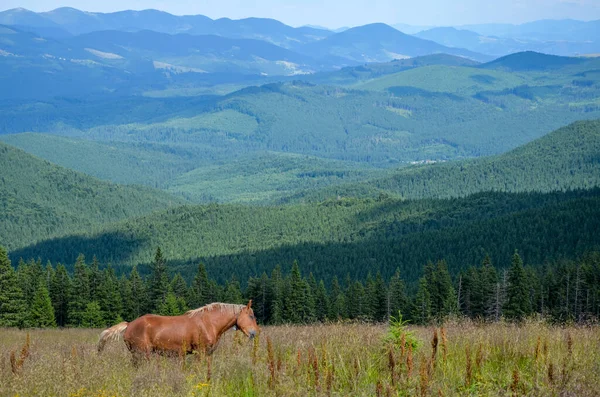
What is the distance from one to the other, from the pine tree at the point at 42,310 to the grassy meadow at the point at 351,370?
4470 cm

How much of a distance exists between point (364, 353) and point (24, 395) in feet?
21.3

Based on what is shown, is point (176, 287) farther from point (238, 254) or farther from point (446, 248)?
point (238, 254)

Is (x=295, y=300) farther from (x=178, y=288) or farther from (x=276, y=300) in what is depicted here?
(x=178, y=288)

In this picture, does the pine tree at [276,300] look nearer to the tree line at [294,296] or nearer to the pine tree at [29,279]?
the tree line at [294,296]

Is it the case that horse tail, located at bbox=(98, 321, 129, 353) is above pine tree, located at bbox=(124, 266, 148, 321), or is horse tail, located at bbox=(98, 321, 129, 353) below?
above

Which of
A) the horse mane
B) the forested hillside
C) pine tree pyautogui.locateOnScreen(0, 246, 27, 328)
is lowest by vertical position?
the forested hillside

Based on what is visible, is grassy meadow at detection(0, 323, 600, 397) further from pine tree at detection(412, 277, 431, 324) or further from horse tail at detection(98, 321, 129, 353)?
pine tree at detection(412, 277, 431, 324)

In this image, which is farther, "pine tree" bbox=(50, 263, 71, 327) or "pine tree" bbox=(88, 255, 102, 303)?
"pine tree" bbox=(50, 263, 71, 327)

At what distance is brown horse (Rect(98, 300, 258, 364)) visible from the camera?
54.0 ft

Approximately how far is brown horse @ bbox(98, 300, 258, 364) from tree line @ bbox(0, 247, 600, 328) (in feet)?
122

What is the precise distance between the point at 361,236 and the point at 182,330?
14514 centimetres

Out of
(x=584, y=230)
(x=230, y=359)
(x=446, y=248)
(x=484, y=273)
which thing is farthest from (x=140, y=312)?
(x=584, y=230)

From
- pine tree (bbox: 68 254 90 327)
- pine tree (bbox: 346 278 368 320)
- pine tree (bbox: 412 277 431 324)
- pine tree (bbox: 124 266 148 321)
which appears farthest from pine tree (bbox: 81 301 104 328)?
pine tree (bbox: 412 277 431 324)

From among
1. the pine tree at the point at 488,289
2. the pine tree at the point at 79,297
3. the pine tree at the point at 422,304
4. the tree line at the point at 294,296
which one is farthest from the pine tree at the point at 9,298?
the pine tree at the point at 488,289
